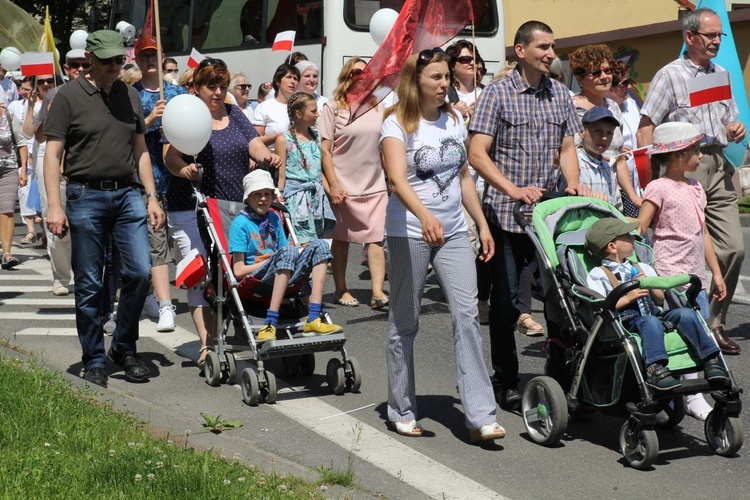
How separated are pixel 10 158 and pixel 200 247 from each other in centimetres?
568

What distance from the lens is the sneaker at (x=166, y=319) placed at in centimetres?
930

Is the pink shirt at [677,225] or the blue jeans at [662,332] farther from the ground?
the pink shirt at [677,225]

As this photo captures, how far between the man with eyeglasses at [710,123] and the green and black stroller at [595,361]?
1785 millimetres

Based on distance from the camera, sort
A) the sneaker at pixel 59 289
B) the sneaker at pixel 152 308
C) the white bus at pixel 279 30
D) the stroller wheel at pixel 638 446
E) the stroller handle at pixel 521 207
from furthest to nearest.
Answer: the white bus at pixel 279 30 → the sneaker at pixel 59 289 → the sneaker at pixel 152 308 → the stroller handle at pixel 521 207 → the stroller wheel at pixel 638 446

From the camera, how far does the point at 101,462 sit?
213 inches

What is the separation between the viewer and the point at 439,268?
636 centimetres

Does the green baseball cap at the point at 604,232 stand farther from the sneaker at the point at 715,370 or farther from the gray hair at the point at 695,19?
the gray hair at the point at 695,19

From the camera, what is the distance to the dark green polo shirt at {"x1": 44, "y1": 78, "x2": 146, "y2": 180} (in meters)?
7.38

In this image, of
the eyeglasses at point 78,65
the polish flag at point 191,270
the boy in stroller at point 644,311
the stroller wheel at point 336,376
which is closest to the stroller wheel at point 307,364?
the stroller wheel at point 336,376

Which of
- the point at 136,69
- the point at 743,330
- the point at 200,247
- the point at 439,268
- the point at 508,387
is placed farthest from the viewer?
the point at 136,69

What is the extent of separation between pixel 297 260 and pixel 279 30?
35.1 ft

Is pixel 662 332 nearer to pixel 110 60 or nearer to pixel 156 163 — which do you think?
pixel 110 60

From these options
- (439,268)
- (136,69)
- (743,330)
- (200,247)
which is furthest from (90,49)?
(743,330)

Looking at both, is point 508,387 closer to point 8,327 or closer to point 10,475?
point 10,475
